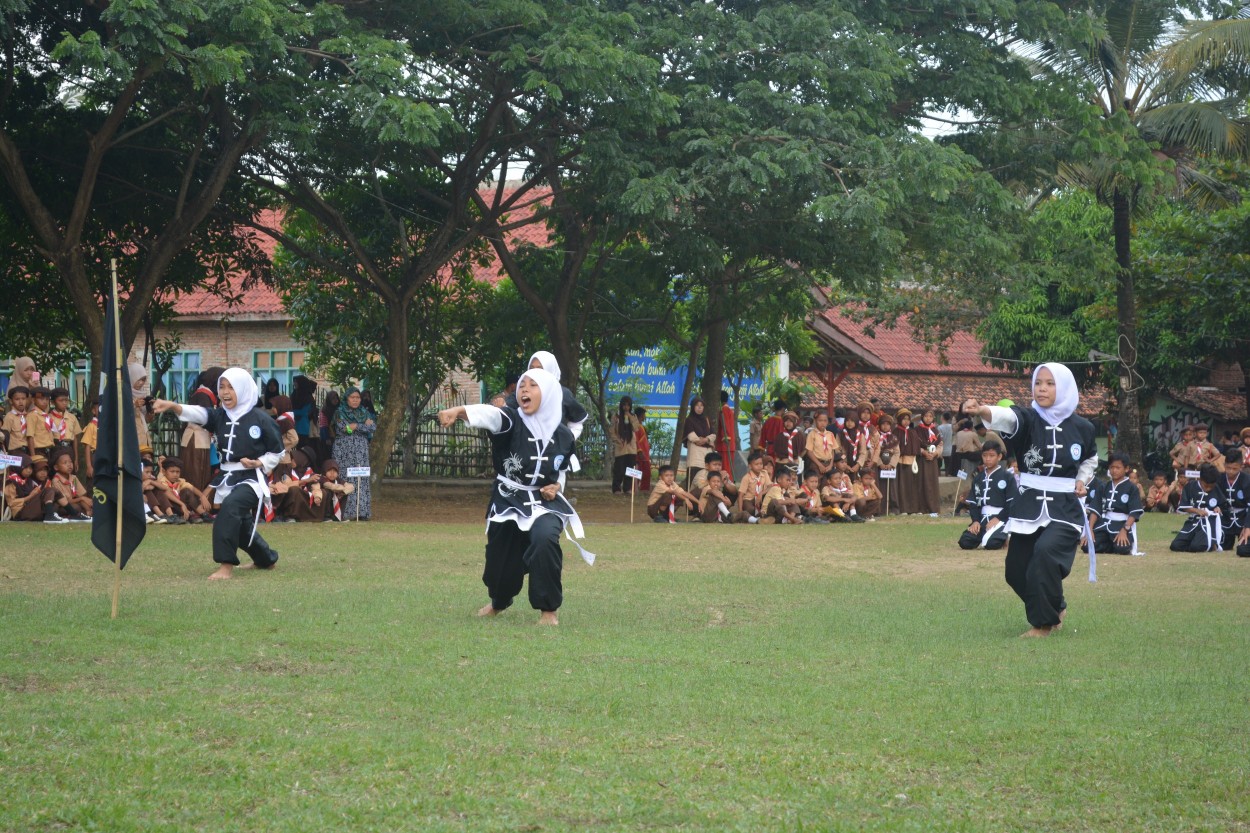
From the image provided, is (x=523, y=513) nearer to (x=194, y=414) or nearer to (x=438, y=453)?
(x=194, y=414)

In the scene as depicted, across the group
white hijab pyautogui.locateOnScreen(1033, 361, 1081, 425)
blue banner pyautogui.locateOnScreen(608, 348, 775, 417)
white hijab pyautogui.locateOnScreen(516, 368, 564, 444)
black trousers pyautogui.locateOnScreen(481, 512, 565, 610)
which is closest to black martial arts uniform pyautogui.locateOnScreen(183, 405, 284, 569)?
black trousers pyautogui.locateOnScreen(481, 512, 565, 610)

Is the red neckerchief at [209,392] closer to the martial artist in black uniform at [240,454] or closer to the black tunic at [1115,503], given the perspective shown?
the martial artist in black uniform at [240,454]

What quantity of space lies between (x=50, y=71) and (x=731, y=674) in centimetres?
1551

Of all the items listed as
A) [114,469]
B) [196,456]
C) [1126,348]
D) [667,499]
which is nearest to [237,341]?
[196,456]

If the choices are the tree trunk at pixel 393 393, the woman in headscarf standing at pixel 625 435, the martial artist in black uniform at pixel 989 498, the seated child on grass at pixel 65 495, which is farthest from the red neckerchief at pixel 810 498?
the seated child on grass at pixel 65 495

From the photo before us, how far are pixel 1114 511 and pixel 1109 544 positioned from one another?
56cm

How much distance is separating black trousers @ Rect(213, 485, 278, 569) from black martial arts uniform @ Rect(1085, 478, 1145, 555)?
10108 millimetres

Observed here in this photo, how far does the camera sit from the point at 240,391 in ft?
41.4

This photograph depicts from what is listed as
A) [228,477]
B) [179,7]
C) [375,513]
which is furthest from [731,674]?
[375,513]

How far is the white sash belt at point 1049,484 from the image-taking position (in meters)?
10.3

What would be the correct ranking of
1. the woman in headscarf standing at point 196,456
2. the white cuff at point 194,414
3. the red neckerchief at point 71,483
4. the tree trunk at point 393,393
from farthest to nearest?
the tree trunk at point 393,393 → the woman in headscarf standing at point 196,456 → the red neckerchief at point 71,483 → the white cuff at point 194,414

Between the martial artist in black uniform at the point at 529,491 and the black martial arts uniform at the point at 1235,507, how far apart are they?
1165 centimetres

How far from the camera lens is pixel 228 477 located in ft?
41.4

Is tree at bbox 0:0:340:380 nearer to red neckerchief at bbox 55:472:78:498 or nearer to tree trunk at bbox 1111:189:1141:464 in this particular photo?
red neckerchief at bbox 55:472:78:498
